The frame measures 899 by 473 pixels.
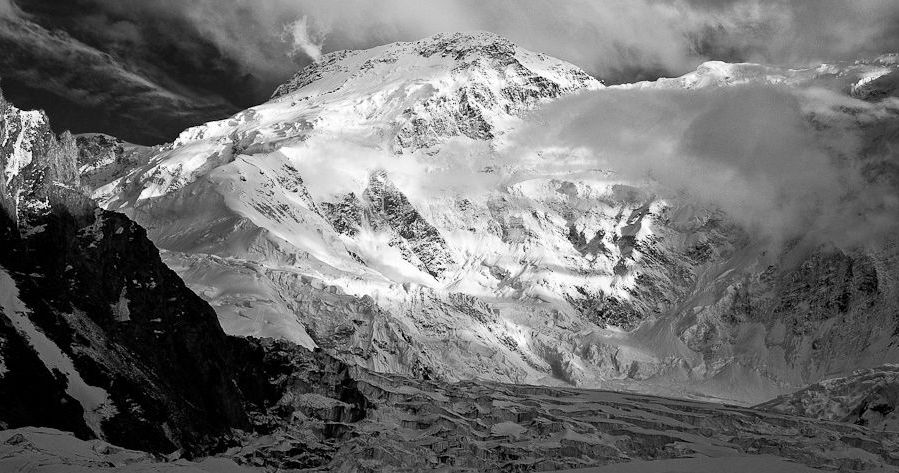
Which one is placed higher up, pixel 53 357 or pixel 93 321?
pixel 93 321

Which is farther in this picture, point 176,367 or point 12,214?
point 176,367

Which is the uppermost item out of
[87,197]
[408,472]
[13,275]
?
[87,197]

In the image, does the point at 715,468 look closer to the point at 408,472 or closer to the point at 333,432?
the point at 408,472

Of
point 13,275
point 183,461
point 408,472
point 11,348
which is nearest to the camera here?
point 11,348

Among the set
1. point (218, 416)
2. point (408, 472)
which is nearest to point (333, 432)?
point (408, 472)

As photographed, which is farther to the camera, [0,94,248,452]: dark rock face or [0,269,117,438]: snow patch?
[0,269,117,438]: snow patch

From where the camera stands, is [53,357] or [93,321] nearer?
[53,357]

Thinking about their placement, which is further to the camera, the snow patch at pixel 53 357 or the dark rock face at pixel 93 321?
the snow patch at pixel 53 357

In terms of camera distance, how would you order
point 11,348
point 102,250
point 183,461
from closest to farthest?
point 11,348 < point 183,461 < point 102,250
